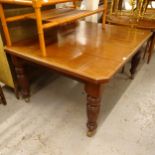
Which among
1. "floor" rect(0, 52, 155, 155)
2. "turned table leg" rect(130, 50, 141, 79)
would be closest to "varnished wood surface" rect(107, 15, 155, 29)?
"turned table leg" rect(130, 50, 141, 79)

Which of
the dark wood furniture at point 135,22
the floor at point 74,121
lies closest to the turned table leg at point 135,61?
the floor at point 74,121

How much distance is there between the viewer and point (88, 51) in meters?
1.17

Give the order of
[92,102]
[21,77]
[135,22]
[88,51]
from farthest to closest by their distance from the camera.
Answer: [135,22] < [21,77] < [88,51] < [92,102]

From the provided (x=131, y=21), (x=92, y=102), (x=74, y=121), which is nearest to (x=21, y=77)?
(x=74, y=121)

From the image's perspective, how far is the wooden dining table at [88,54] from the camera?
3.17ft

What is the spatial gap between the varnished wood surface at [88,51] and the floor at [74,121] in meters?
0.42

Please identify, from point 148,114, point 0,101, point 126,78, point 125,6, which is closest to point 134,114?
point 148,114

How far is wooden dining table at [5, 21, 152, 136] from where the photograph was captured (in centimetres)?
97

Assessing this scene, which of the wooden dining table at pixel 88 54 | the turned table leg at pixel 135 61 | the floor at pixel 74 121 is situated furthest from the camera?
the turned table leg at pixel 135 61

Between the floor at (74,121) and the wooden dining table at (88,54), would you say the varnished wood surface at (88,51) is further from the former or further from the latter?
the floor at (74,121)

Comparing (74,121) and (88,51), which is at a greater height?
(88,51)

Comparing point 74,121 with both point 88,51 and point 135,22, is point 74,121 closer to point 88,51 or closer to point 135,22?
point 88,51

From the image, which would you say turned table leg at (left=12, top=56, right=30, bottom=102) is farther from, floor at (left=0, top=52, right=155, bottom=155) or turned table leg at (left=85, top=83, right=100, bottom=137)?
turned table leg at (left=85, top=83, right=100, bottom=137)

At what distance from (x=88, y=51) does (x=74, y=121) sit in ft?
1.96
